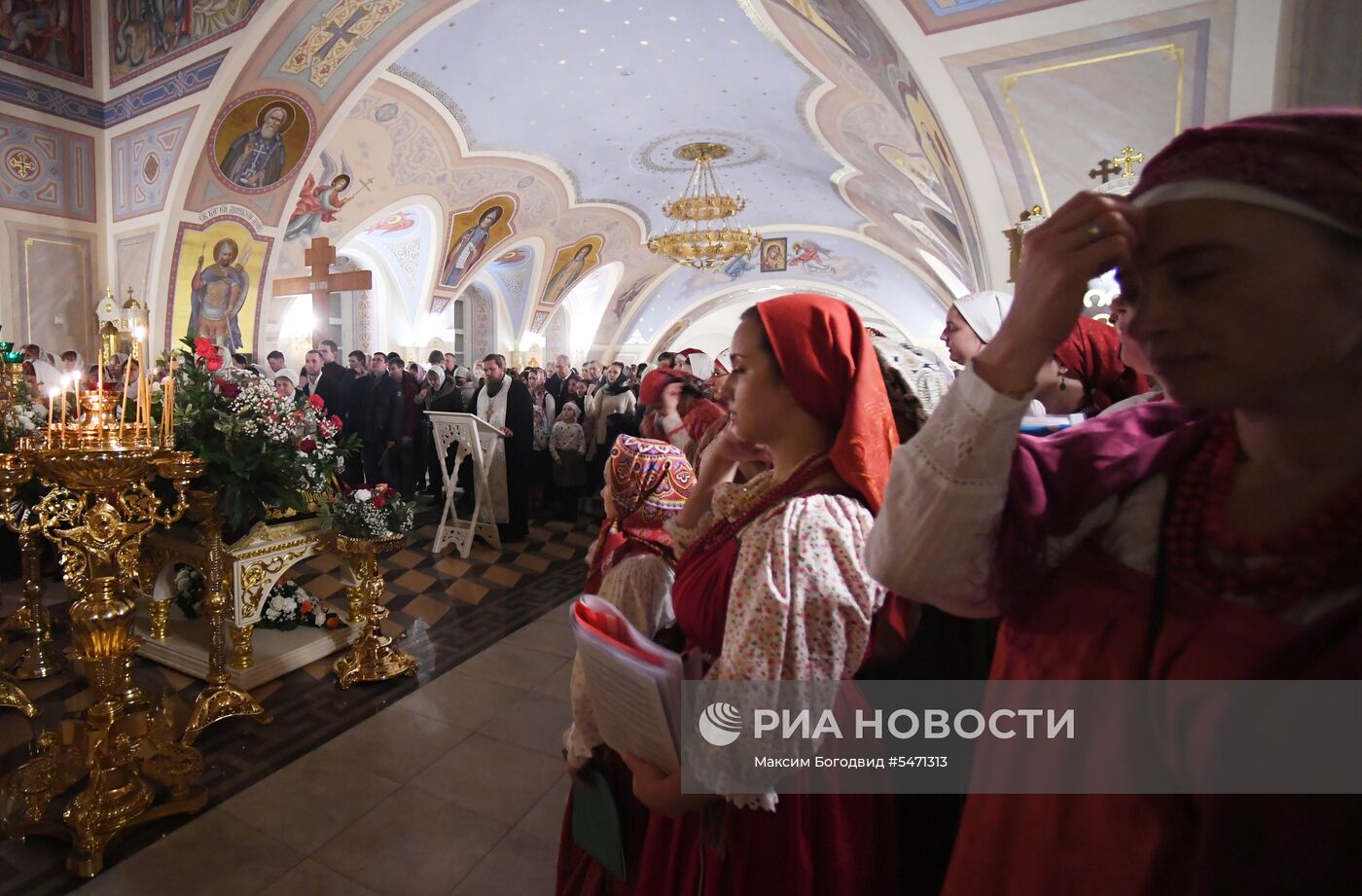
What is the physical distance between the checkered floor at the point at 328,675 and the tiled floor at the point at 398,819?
0.47ft

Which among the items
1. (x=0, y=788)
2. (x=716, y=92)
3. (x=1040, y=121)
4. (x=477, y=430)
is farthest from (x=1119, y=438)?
(x=716, y=92)

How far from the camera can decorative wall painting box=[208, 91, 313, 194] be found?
7.69 metres

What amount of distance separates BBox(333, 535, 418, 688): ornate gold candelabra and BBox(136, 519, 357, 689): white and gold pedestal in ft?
0.68

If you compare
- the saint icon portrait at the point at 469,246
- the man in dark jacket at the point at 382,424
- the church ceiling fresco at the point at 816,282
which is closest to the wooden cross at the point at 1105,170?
the man in dark jacket at the point at 382,424

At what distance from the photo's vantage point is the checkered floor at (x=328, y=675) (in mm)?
2574

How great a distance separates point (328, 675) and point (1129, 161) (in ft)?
18.1

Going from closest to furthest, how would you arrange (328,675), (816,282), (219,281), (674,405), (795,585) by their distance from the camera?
(795,585) < (674,405) < (328,675) < (219,281) < (816,282)

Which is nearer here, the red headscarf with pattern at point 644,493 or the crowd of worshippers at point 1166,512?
the crowd of worshippers at point 1166,512

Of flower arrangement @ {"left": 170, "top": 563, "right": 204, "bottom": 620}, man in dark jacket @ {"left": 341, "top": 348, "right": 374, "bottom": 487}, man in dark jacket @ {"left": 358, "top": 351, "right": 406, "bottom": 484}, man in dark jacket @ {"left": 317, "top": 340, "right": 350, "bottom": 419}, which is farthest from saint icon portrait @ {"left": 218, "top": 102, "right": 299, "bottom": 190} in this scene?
flower arrangement @ {"left": 170, "top": 563, "right": 204, "bottom": 620}

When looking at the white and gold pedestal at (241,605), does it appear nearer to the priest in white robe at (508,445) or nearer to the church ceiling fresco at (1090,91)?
the priest in white robe at (508,445)

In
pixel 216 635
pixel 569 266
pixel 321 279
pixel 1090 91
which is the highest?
pixel 569 266

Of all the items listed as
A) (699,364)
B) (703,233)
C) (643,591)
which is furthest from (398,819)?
(703,233)

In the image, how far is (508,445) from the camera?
7070mm

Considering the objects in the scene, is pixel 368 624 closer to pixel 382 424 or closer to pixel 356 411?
pixel 382 424
